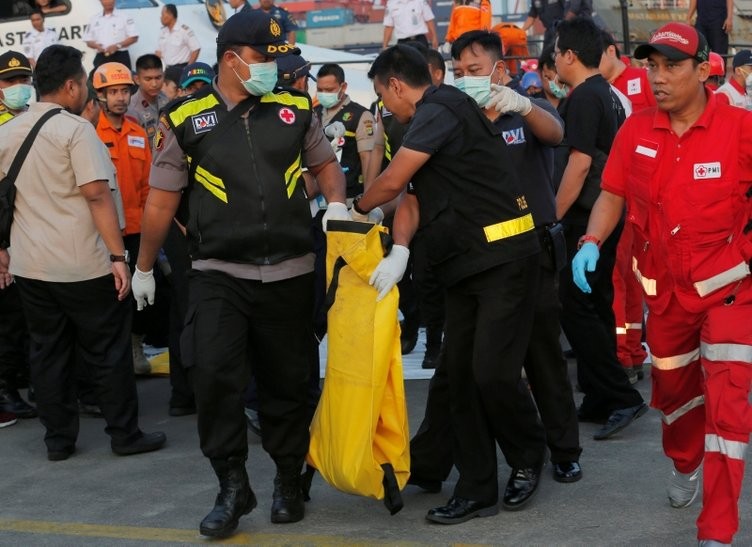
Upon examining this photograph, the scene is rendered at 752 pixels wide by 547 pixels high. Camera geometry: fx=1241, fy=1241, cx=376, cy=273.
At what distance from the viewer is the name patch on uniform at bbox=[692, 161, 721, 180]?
454cm

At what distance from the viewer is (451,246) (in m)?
4.97

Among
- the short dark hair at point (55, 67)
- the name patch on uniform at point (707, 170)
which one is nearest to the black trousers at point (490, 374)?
the name patch on uniform at point (707, 170)

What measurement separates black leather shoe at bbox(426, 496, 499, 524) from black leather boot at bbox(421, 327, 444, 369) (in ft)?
9.85

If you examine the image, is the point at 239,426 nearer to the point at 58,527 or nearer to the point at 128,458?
the point at 58,527

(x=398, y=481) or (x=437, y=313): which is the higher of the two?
(x=398, y=481)

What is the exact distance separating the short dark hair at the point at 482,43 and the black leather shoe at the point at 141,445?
259 centimetres

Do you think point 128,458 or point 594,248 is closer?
point 594,248

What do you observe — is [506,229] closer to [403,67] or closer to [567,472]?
[403,67]

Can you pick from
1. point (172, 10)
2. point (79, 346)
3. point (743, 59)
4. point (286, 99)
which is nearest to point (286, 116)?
point (286, 99)

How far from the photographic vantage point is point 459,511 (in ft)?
16.7

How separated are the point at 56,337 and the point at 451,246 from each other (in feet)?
8.22

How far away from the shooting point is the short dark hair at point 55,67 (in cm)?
639

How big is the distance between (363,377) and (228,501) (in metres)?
0.76

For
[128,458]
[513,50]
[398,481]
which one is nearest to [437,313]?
[128,458]
